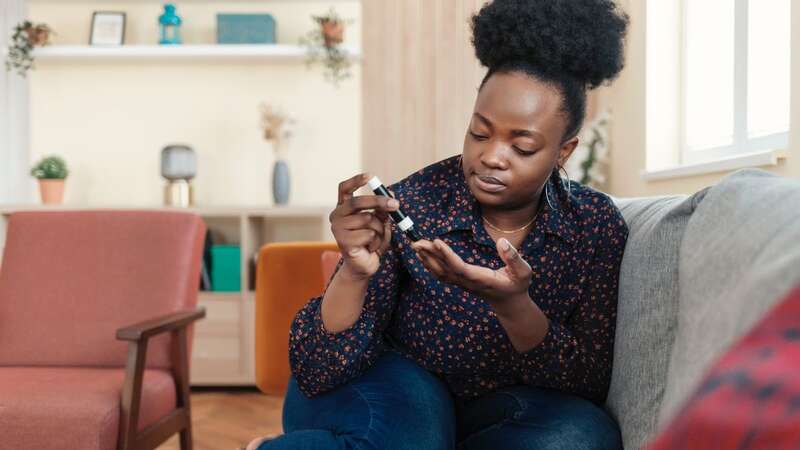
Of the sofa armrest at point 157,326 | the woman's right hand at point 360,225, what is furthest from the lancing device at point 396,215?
the sofa armrest at point 157,326

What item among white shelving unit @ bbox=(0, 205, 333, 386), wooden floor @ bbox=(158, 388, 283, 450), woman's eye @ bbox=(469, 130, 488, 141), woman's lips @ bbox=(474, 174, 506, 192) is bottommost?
wooden floor @ bbox=(158, 388, 283, 450)

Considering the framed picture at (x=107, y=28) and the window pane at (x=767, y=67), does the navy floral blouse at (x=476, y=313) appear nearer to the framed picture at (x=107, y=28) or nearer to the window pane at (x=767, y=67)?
the window pane at (x=767, y=67)

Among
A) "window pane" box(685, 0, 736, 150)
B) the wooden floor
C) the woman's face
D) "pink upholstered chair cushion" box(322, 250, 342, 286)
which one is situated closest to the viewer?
the woman's face

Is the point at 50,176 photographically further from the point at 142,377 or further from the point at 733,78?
the point at 733,78

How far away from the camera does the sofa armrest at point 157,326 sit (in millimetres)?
2008

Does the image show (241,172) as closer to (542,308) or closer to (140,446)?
(140,446)

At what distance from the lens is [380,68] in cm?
296

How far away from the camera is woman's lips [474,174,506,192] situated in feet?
4.27

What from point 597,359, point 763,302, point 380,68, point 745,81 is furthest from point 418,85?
point 763,302

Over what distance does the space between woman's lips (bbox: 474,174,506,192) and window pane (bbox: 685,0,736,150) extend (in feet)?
4.60

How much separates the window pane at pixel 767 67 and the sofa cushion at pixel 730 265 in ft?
3.80

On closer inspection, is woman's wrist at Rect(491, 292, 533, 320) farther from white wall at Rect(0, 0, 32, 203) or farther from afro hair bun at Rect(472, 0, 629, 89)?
white wall at Rect(0, 0, 32, 203)

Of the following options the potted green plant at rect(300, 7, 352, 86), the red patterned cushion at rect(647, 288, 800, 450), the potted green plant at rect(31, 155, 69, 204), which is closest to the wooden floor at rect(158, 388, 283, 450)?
the potted green plant at rect(31, 155, 69, 204)

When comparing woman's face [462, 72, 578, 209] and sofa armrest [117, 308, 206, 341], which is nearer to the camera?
woman's face [462, 72, 578, 209]
